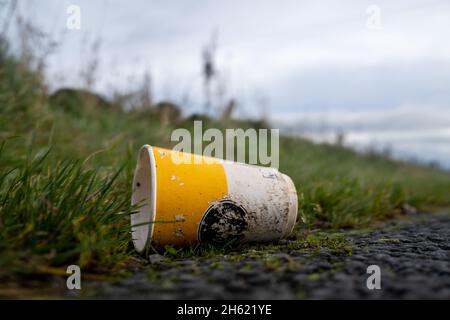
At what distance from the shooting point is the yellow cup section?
6.94 feet

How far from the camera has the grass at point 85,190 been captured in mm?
1644

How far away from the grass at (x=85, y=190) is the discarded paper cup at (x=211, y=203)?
0.27 ft

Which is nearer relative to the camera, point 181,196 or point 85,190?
point 181,196

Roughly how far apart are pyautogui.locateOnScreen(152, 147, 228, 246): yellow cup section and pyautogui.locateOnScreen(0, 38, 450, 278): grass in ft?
0.28

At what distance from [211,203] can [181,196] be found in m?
0.14

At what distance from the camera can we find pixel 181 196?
2.14 m

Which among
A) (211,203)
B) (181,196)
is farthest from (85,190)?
(211,203)

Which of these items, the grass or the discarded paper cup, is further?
the discarded paper cup

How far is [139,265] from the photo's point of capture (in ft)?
6.17

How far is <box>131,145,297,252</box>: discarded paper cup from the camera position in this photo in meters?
2.12

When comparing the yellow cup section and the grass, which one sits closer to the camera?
the grass

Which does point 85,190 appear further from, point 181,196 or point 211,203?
point 211,203

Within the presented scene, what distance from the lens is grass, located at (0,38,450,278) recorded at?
5.39 feet

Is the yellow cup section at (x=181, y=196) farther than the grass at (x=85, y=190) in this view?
Yes
